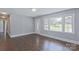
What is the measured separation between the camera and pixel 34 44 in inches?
77.8

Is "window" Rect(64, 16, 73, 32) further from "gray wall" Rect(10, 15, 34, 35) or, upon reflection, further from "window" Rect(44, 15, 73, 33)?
"gray wall" Rect(10, 15, 34, 35)

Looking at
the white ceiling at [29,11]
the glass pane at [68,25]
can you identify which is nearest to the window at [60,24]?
the glass pane at [68,25]

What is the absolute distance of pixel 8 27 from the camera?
1.99 meters

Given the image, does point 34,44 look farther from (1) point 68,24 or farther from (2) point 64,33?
(1) point 68,24

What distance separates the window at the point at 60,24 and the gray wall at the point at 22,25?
311 mm

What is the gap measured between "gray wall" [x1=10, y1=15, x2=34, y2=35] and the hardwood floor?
121 mm

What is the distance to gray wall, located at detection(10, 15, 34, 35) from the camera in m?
1.97

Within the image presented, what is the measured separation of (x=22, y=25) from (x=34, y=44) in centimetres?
46

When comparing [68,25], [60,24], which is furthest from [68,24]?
[60,24]
